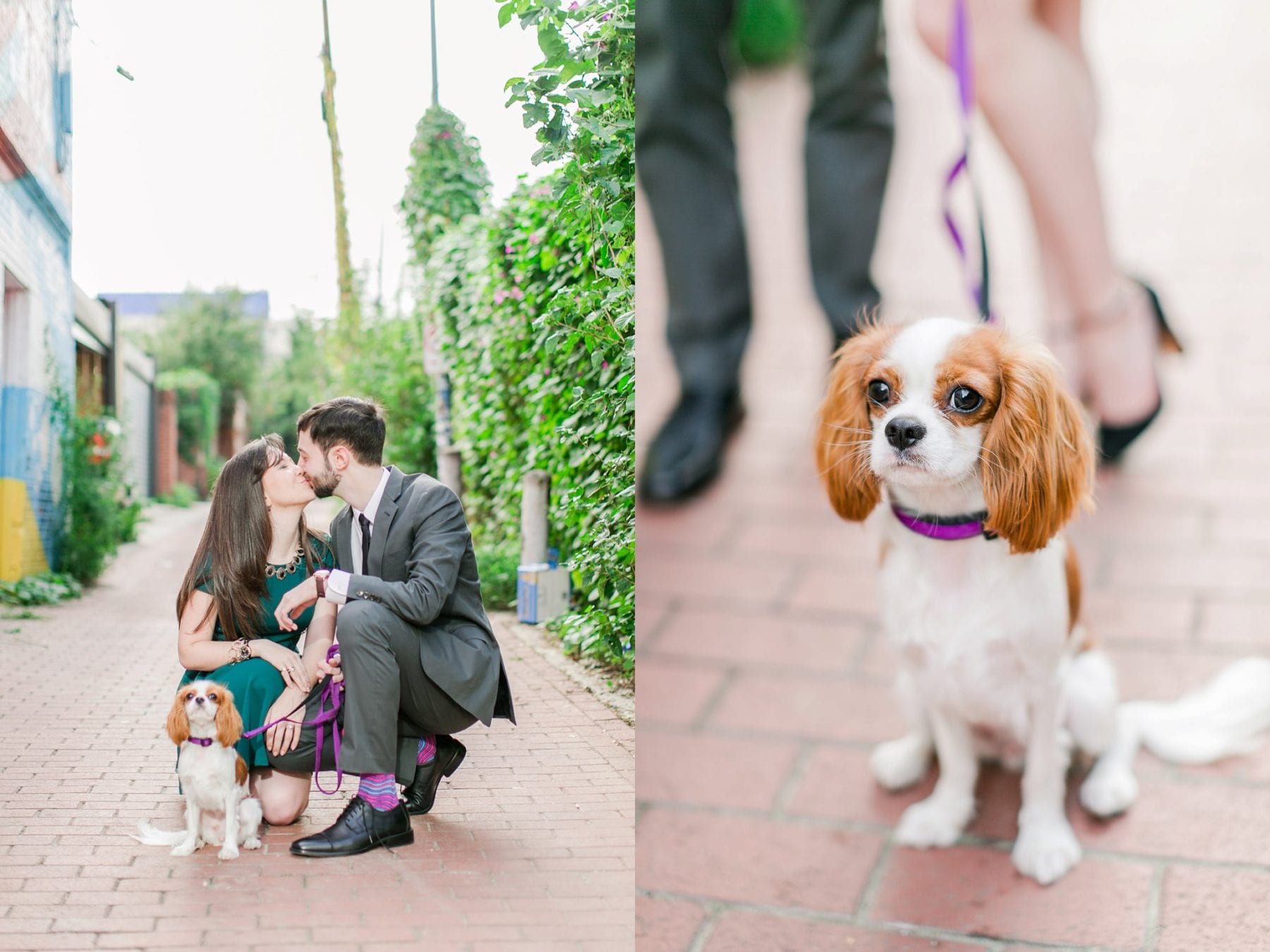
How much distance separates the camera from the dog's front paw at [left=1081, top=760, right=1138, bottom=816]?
1.68 metres

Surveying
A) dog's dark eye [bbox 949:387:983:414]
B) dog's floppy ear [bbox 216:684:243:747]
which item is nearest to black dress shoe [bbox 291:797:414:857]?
dog's floppy ear [bbox 216:684:243:747]

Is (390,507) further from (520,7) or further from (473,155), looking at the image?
(520,7)

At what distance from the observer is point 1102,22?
1693 millimetres

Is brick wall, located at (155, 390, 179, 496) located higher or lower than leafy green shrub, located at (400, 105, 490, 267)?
lower

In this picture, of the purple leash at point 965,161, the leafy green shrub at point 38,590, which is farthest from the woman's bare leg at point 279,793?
the purple leash at point 965,161

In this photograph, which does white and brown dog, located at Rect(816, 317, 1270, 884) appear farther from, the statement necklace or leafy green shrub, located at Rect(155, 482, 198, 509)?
leafy green shrub, located at Rect(155, 482, 198, 509)

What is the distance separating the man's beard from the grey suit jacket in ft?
0.14

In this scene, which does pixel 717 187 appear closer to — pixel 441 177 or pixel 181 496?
pixel 441 177

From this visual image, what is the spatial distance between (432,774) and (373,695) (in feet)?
0.62

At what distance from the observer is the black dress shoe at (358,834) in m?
1.83

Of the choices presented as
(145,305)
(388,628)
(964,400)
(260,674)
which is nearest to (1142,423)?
(964,400)

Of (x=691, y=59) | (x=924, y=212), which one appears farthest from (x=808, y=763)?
(x=691, y=59)

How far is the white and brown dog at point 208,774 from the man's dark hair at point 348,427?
0.44 metres

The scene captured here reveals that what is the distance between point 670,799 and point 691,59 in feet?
4.15
